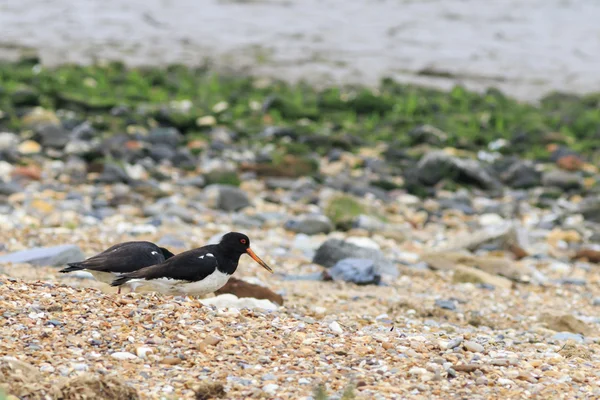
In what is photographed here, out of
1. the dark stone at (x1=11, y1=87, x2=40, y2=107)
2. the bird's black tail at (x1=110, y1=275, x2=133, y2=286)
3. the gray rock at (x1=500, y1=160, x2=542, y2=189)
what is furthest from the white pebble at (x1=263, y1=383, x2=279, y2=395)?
the dark stone at (x1=11, y1=87, x2=40, y2=107)

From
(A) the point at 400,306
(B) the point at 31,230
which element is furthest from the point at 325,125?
(A) the point at 400,306

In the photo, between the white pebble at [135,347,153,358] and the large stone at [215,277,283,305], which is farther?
the large stone at [215,277,283,305]

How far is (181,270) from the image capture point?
520cm

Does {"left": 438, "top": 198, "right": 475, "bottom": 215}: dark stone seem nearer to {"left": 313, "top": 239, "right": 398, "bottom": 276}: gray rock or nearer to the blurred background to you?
the blurred background

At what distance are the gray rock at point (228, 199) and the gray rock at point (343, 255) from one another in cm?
249

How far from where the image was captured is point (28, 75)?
53.4ft

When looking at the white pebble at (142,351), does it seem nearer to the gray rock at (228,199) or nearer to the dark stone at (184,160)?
the gray rock at (228,199)

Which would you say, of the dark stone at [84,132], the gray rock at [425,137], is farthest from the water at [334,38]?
the dark stone at [84,132]

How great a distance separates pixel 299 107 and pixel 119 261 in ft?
35.5

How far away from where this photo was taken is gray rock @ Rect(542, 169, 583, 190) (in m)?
13.5

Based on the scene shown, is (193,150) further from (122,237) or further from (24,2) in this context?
(24,2)

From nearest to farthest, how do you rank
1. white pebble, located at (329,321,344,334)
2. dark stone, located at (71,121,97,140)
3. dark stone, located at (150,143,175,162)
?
white pebble, located at (329,321,344,334), dark stone, located at (150,143,175,162), dark stone, located at (71,121,97,140)

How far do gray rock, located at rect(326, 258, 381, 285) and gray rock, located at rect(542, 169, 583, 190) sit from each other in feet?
20.5

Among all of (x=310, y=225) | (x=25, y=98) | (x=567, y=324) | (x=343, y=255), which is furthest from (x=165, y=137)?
(x=567, y=324)
